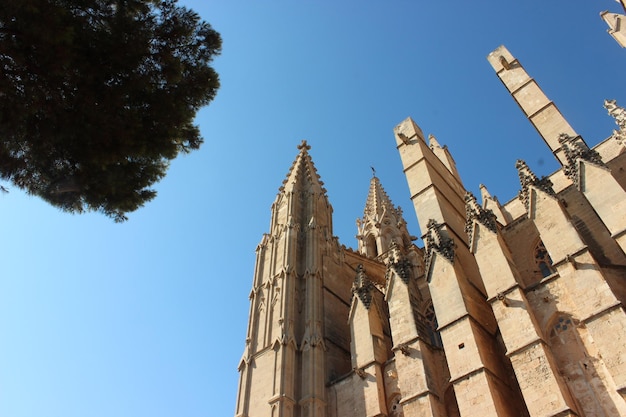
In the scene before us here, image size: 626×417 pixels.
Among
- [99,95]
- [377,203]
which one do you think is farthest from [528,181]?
[377,203]

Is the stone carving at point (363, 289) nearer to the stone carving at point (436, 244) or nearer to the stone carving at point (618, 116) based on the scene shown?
the stone carving at point (436, 244)

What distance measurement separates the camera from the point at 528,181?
11.7 meters

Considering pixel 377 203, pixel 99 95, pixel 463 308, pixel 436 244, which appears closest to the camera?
pixel 99 95

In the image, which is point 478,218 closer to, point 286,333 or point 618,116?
point 618,116

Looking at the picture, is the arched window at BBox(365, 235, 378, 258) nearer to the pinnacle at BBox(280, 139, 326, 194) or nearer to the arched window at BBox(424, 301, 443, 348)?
the pinnacle at BBox(280, 139, 326, 194)

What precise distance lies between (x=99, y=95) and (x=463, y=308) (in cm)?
774

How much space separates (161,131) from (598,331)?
742 cm

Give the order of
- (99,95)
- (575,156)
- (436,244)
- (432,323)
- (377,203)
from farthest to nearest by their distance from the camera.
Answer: (377,203) < (432,323) < (436,244) < (575,156) < (99,95)

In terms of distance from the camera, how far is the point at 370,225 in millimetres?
31359

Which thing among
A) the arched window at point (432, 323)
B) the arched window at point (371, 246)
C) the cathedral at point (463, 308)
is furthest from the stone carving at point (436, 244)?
the arched window at point (371, 246)

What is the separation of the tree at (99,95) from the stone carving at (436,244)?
22.3ft

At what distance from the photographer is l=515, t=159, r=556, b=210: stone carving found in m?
11.2

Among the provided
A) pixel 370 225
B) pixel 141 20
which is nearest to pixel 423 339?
pixel 141 20

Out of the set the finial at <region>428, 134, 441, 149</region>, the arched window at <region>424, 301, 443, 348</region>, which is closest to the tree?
the arched window at <region>424, 301, 443, 348</region>
